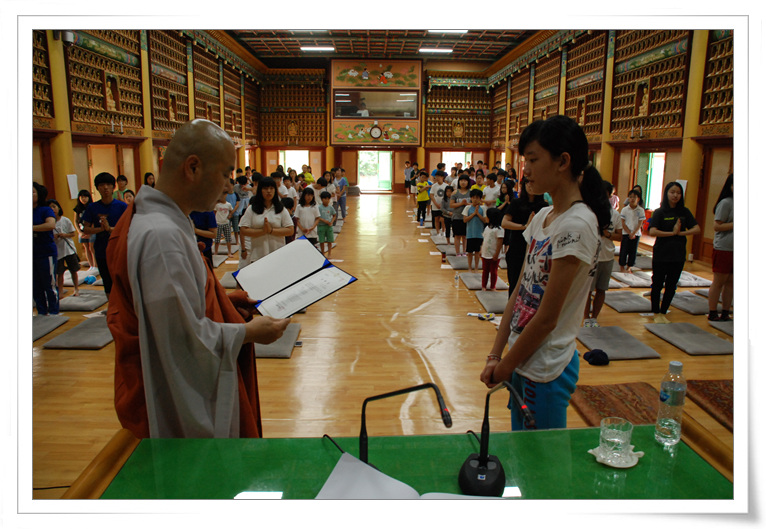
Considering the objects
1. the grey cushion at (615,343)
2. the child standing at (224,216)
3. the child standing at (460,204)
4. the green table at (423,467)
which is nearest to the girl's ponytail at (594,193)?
the green table at (423,467)

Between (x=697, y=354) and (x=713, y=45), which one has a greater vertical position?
(x=713, y=45)

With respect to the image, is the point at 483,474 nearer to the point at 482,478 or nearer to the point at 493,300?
the point at 482,478

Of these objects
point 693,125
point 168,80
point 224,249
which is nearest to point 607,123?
point 693,125

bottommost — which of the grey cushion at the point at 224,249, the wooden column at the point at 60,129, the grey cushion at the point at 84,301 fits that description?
the grey cushion at the point at 84,301

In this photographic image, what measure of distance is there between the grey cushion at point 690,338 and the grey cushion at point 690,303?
71 centimetres

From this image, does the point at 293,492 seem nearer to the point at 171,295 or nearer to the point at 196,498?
the point at 196,498

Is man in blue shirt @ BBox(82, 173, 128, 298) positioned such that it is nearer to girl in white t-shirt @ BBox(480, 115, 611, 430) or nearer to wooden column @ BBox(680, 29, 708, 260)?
girl in white t-shirt @ BBox(480, 115, 611, 430)

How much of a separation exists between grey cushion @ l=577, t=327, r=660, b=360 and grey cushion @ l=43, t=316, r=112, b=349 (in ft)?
15.6

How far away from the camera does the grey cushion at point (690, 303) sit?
625 cm

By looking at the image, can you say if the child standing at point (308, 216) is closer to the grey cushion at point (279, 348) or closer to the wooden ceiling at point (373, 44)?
the grey cushion at point (279, 348)

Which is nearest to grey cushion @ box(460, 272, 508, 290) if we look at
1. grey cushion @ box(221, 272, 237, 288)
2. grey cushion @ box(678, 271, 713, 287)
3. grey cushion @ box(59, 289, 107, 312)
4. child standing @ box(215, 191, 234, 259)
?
grey cushion @ box(678, 271, 713, 287)

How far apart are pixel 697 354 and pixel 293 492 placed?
4.76m

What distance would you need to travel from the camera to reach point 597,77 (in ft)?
40.0
